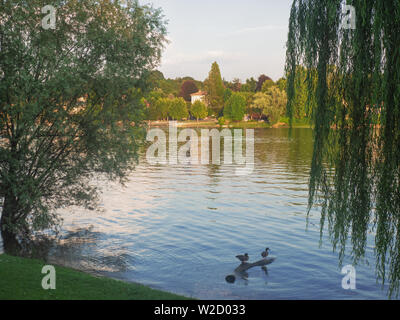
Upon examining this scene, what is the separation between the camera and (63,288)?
29.6 ft

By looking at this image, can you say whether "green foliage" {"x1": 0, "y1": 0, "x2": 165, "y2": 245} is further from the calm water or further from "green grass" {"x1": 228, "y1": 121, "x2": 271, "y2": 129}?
"green grass" {"x1": 228, "y1": 121, "x2": 271, "y2": 129}

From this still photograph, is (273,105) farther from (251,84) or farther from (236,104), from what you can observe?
(251,84)

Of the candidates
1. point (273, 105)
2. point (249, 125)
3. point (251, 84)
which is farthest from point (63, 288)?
point (251, 84)

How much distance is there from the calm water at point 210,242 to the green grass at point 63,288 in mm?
1867

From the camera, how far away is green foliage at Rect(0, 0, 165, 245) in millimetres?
12922

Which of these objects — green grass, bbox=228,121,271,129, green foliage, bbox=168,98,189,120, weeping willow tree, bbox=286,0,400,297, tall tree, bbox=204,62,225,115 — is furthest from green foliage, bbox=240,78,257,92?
weeping willow tree, bbox=286,0,400,297

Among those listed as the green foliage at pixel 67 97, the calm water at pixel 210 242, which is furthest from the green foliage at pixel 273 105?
the green foliage at pixel 67 97

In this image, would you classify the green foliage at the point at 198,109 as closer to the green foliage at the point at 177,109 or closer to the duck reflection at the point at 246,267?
the green foliage at the point at 177,109

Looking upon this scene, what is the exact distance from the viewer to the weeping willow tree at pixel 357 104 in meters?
6.58

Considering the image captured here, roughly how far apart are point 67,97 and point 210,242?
7843mm

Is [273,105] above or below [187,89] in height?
below

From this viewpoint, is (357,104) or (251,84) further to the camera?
(251,84)
